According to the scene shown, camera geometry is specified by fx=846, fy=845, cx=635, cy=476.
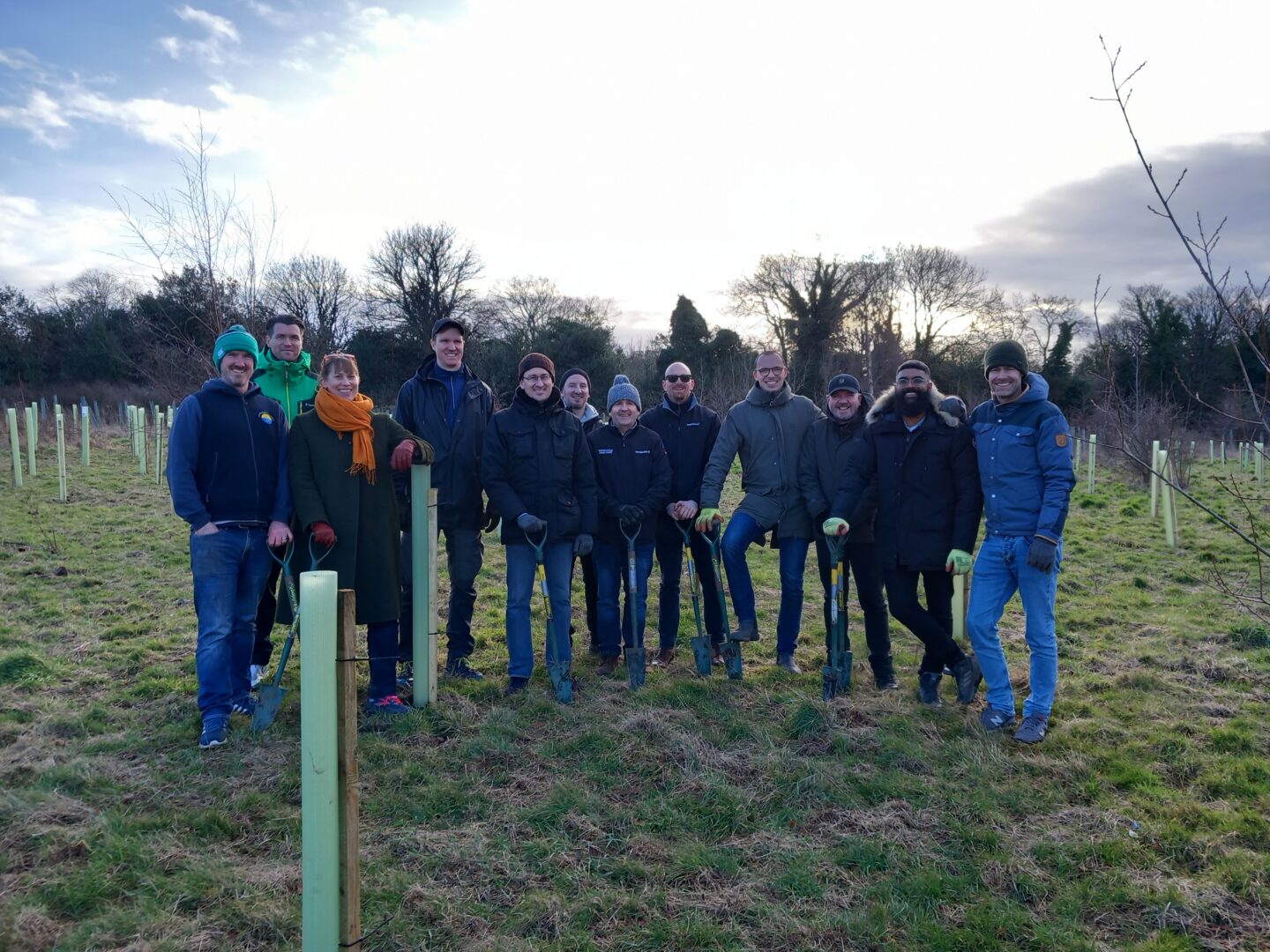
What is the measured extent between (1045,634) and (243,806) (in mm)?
4192

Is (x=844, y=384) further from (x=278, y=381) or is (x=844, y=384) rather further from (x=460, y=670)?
(x=278, y=381)

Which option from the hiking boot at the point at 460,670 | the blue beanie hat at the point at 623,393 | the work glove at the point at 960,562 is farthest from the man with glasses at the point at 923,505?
the hiking boot at the point at 460,670

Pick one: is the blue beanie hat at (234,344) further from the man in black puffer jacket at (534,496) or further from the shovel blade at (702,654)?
the shovel blade at (702,654)

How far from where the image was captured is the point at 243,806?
12.6 feet

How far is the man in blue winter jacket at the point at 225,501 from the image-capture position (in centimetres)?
452

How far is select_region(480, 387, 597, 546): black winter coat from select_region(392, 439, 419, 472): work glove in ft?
1.68

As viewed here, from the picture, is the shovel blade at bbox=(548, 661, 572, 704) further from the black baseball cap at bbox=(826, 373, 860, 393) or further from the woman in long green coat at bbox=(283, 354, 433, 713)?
the black baseball cap at bbox=(826, 373, 860, 393)

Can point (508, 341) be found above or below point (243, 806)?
above

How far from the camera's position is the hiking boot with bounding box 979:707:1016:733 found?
4777mm

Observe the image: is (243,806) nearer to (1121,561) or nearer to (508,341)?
(1121,561)

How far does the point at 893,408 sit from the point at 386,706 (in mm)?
3557

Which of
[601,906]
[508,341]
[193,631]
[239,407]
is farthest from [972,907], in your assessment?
[508,341]

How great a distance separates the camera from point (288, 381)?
18.1 feet

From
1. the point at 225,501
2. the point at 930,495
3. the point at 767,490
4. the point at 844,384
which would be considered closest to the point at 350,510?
the point at 225,501
